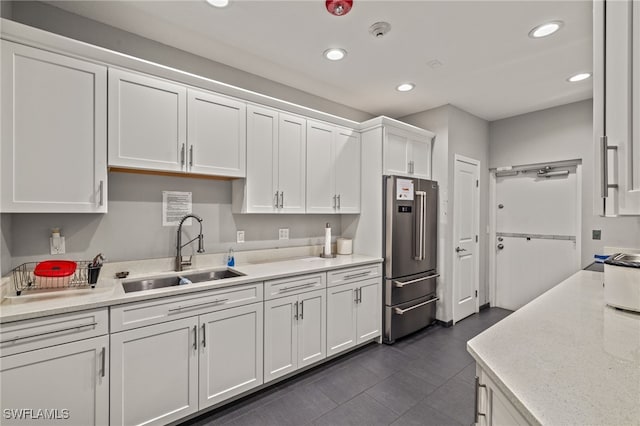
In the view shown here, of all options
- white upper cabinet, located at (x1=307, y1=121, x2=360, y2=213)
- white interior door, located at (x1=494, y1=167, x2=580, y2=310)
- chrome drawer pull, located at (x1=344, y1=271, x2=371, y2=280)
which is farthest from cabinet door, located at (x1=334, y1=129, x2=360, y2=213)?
white interior door, located at (x1=494, y1=167, x2=580, y2=310)

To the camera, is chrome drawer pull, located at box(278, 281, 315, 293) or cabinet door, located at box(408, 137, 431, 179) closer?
chrome drawer pull, located at box(278, 281, 315, 293)

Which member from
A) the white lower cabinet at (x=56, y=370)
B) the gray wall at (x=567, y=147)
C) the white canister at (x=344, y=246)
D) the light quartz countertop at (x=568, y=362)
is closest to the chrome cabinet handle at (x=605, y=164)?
the light quartz countertop at (x=568, y=362)

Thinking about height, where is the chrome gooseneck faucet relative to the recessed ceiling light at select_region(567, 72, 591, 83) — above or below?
below

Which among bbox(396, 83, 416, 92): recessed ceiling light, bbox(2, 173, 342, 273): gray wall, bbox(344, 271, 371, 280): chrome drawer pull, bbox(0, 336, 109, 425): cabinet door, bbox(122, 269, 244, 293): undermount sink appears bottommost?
bbox(0, 336, 109, 425): cabinet door

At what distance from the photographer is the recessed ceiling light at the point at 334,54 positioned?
244 centimetres

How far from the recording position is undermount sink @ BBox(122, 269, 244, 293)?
83.4 inches

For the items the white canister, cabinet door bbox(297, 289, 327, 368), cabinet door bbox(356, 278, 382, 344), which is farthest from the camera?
the white canister

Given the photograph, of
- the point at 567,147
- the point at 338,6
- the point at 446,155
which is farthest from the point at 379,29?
the point at 567,147

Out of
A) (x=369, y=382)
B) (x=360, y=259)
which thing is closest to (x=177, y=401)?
(x=369, y=382)

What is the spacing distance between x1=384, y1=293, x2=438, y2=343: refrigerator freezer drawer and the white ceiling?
2.45 metres

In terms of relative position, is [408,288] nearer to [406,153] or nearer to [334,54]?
[406,153]

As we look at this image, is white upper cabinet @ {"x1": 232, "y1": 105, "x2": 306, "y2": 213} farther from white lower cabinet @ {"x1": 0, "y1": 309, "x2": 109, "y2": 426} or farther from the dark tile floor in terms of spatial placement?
the dark tile floor

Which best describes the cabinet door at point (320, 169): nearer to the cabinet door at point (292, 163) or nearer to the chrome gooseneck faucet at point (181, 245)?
the cabinet door at point (292, 163)

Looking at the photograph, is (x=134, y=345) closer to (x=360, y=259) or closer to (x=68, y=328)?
(x=68, y=328)
